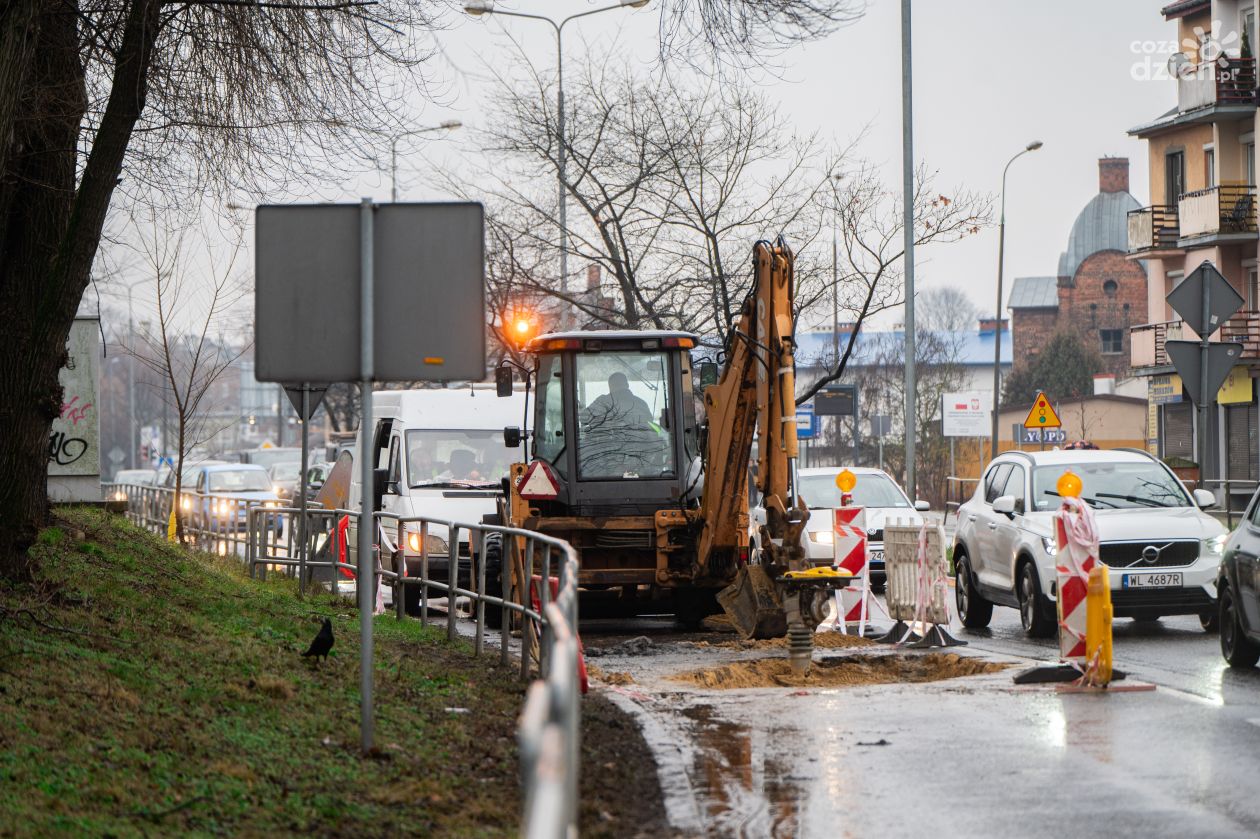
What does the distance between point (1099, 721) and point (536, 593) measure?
4.31 metres

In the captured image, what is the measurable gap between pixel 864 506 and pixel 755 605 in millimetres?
9095

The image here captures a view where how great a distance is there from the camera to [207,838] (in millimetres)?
6410

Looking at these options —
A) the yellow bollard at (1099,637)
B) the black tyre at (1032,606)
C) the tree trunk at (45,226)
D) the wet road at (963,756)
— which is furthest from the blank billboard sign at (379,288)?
the black tyre at (1032,606)

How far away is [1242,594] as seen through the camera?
12.8 metres

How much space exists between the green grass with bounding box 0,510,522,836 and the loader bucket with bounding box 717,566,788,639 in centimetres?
234

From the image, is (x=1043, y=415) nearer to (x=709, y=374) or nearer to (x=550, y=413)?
(x=550, y=413)

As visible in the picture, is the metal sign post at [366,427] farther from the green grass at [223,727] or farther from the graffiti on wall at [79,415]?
the graffiti on wall at [79,415]

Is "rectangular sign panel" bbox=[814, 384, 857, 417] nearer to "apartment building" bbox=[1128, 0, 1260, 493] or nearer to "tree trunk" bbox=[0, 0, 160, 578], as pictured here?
"apartment building" bbox=[1128, 0, 1260, 493]

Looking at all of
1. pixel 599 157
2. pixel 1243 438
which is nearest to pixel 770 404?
pixel 599 157

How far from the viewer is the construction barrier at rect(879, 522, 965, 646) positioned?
1566cm

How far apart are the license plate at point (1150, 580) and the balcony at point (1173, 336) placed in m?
32.0

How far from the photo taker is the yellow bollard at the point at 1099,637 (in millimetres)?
11586

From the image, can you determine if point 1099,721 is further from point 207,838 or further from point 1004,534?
point 1004,534

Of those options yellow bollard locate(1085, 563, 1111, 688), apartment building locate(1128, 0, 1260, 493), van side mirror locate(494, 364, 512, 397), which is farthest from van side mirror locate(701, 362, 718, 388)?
apartment building locate(1128, 0, 1260, 493)
